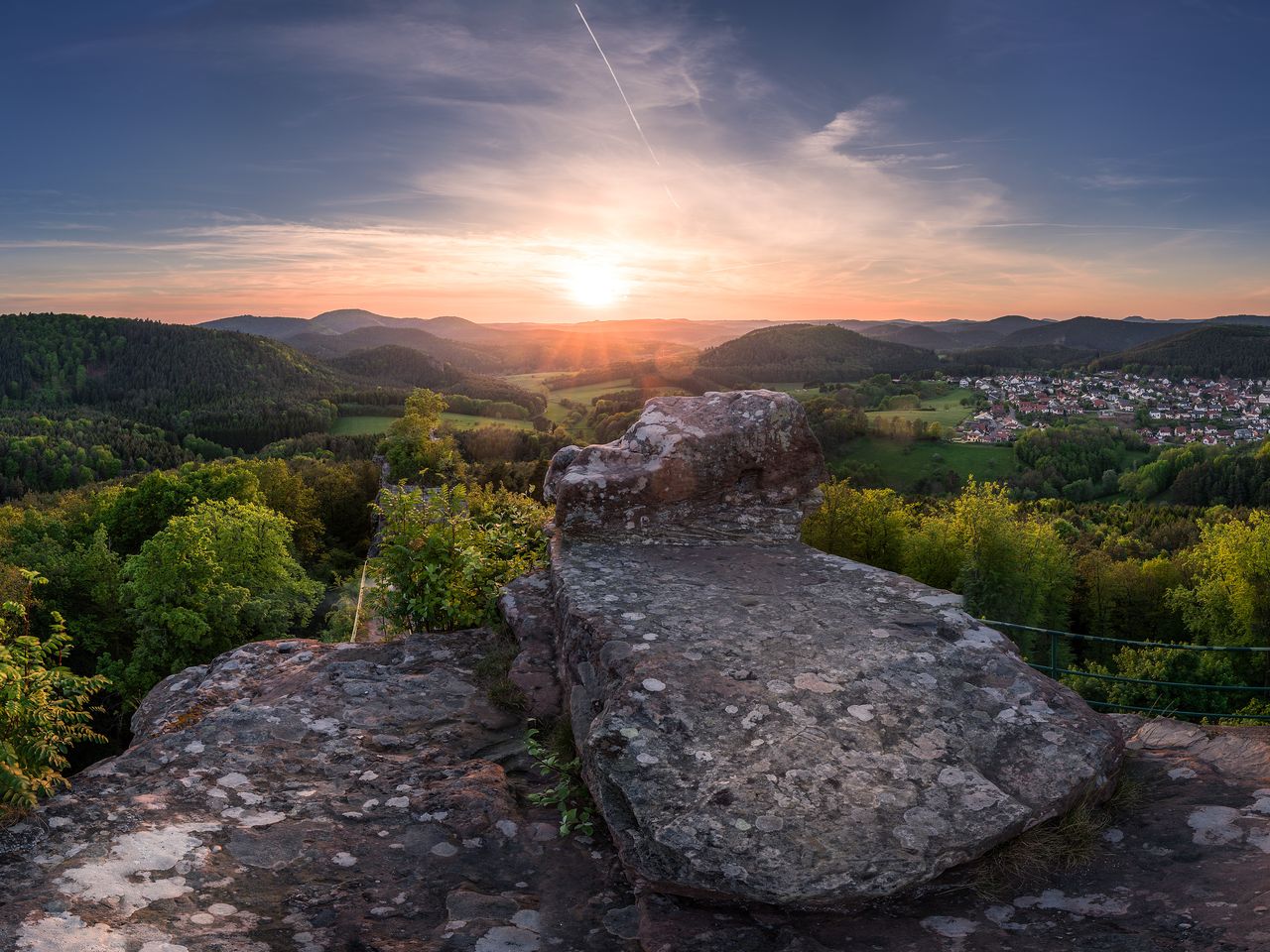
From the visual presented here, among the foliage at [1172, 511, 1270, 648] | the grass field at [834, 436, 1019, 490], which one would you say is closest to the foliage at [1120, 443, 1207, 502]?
the grass field at [834, 436, 1019, 490]

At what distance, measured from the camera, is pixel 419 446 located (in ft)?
144

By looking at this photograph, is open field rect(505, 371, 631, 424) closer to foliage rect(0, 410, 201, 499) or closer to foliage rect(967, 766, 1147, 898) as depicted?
foliage rect(0, 410, 201, 499)

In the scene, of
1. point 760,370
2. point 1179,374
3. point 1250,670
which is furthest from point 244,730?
point 1179,374

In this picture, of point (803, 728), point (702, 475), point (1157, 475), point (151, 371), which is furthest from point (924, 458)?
point (151, 371)

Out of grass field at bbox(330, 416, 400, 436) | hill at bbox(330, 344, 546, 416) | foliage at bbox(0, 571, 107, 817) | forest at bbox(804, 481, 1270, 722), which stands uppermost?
hill at bbox(330, 344, 546, 416)

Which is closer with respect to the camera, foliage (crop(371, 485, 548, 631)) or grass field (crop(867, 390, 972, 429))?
foliage (crop(371, 485, 548, 631))

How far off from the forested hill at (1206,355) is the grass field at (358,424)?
16706 cm

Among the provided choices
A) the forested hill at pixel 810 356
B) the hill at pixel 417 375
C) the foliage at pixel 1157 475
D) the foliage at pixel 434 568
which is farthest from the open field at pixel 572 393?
the foliage at pixel 434 568

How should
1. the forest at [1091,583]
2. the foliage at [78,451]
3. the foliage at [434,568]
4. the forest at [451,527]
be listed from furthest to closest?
the foliage at [78,451] < the forest at [1091,583] < the forest at [451,527] < the foliage at [434,568]

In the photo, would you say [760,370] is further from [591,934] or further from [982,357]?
[591,934]

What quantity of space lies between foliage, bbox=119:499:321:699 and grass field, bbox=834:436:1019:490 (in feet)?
235

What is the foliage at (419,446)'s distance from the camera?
41.8m

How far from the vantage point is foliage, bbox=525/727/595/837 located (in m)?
4.51

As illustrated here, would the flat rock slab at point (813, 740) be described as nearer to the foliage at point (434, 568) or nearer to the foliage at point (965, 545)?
the foliage at point (434, 568)
